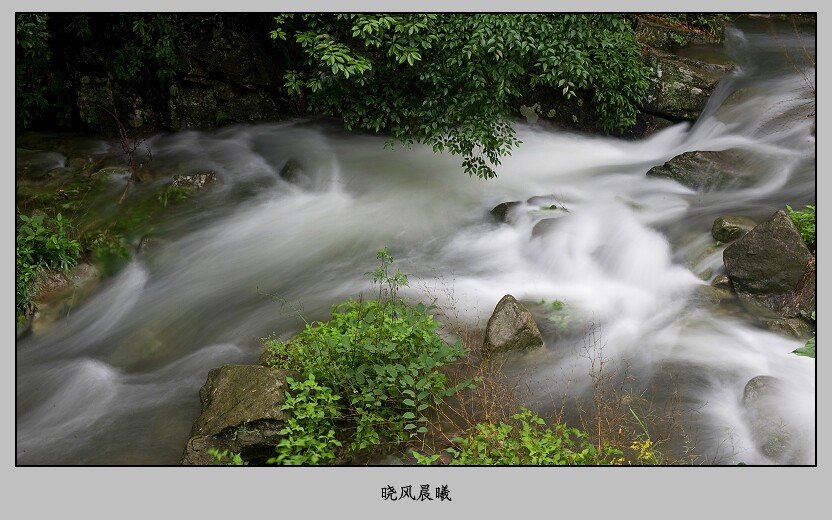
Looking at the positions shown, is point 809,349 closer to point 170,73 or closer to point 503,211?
point 503,211

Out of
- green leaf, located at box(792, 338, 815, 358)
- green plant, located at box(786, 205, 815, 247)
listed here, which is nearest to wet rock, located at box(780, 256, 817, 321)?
green plant, located at box(786, 205, 815, 247)

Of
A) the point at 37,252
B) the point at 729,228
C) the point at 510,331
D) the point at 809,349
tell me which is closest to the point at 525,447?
the point at 510,331

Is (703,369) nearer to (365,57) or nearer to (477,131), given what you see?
(477,131)

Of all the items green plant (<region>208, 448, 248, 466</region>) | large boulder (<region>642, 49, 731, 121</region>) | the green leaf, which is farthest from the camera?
large boulder (<region>642, 49, 731, 121</region>)

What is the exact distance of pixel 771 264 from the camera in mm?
6039

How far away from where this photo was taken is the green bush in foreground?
4.87 m

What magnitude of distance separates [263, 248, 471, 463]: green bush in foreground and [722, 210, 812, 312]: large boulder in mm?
A: 2656

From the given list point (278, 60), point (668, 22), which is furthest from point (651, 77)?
point (278, 60)

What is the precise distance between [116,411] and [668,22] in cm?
872

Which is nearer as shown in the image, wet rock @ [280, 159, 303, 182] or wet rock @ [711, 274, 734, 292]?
wet rock @ [711, 274, 734, 292]

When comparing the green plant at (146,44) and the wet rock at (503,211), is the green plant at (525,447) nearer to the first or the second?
the wet rock at (503,211)

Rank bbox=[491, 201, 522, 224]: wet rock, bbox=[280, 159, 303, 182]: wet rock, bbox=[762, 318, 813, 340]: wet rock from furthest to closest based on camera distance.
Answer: bbox=[280, 159, 303, 182]: wet rock < bbox=[491, 201, 522, 224]: wet rock < bbox=[762, 318, 813, 340]: wet rock

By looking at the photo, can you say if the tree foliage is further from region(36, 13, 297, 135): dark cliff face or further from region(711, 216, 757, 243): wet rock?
region(711, 216, 757, 243): wet rock

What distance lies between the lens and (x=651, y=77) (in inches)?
370
